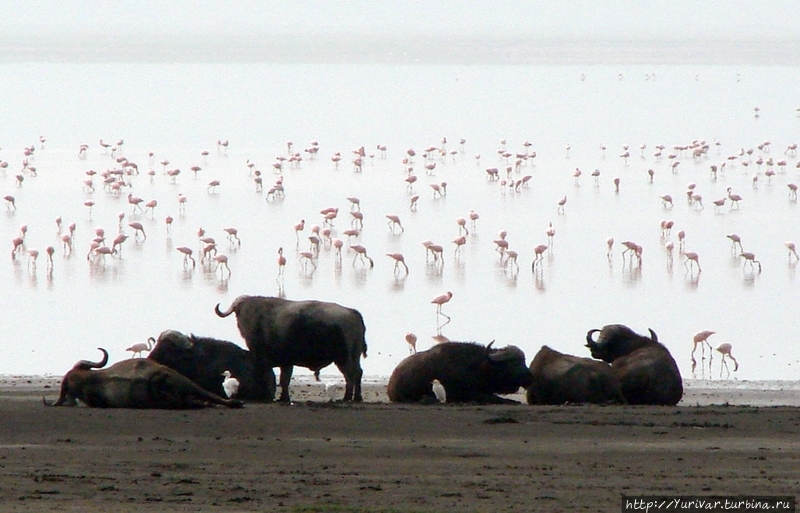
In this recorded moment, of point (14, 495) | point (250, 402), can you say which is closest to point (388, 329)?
point (250, 402)

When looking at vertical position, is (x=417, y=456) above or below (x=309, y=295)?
below

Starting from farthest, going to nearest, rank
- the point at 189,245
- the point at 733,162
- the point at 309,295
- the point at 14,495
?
the point at 733,162
the point at 189,245
the point at 309,295
the point at 14,495

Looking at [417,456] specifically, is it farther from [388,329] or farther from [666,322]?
[666,322]

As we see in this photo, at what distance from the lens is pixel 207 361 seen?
480 inches

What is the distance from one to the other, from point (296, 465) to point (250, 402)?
3.18 meters

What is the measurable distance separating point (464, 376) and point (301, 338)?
4.51 feet

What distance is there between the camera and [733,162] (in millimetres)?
45281

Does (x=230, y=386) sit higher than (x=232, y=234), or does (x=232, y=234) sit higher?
(x=232, y=234)

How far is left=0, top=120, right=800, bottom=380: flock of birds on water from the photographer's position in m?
24.8

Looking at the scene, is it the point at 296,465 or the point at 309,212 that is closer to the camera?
the point at 296,465

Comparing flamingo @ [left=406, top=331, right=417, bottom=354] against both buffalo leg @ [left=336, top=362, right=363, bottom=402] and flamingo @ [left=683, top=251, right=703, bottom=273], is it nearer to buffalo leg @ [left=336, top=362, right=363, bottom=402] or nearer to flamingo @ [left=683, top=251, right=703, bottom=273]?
buffalo leg @ [left=336, top=362, right=363, bottom=402]

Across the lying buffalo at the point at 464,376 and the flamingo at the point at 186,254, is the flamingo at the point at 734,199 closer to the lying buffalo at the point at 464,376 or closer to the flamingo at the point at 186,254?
the flamingo at the point at 186,254

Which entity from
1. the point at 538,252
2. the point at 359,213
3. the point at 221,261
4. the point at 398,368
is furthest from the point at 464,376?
the point at 359,213

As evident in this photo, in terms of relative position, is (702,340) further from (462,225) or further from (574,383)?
(462,225)
